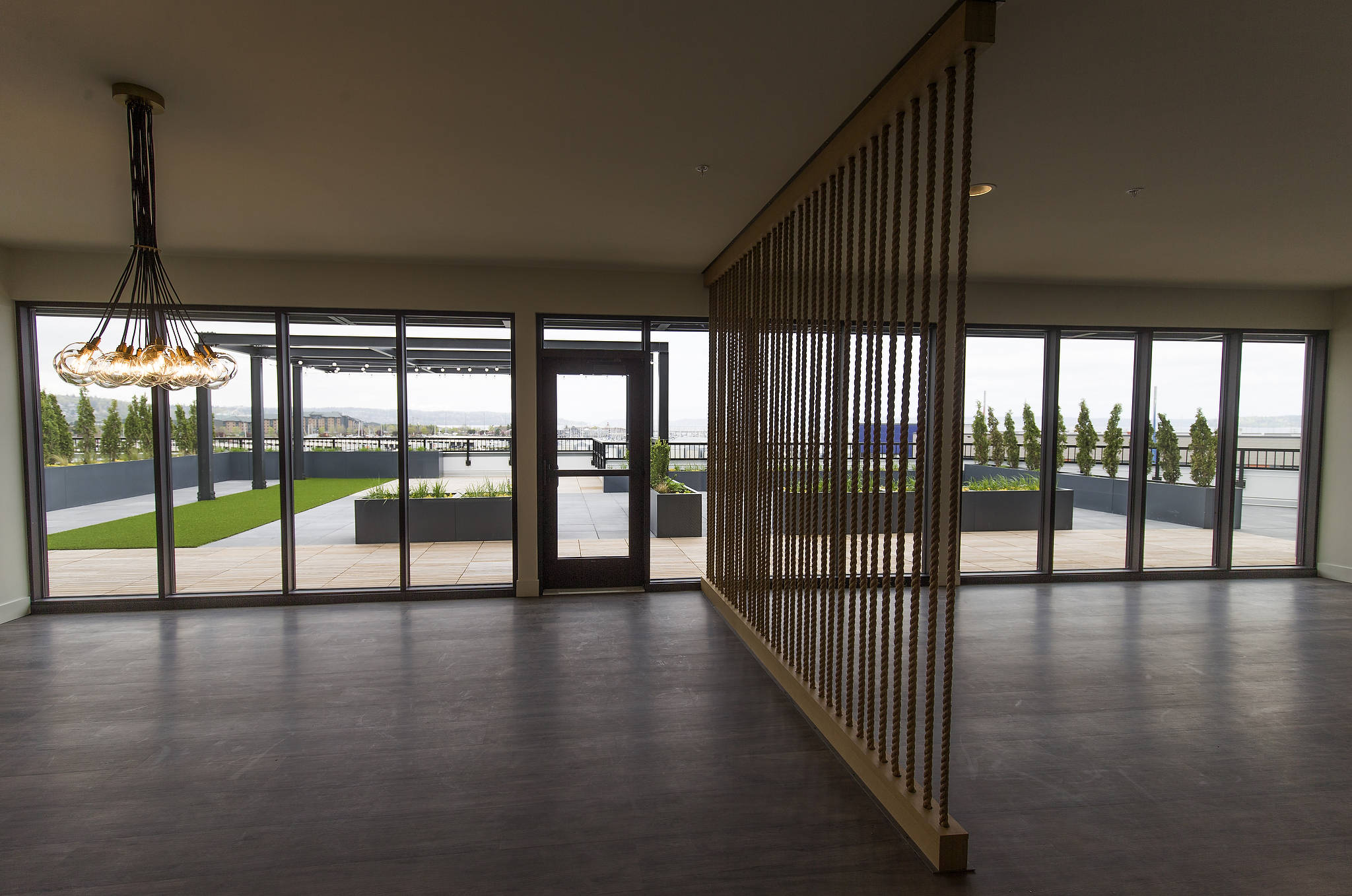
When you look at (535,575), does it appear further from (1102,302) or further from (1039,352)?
(1102,302)

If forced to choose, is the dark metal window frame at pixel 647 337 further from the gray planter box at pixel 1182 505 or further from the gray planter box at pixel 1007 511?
the gray planter box at pixel 1182 505

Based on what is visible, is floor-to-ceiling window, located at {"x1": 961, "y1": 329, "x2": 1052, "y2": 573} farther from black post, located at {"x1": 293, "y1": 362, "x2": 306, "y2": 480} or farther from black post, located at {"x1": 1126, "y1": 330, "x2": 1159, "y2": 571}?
black post, located at {"x1": 293, "y1": 362, "x2": 306, "y2": 480}

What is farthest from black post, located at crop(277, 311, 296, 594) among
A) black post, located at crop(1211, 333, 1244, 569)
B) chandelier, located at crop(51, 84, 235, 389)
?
black post, located at crop(1211, 333, 1244, 569)

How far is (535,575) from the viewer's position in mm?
5797

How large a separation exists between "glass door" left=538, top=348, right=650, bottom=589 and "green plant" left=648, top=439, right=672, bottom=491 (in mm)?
309

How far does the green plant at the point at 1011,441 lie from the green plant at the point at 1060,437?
0.36 metres

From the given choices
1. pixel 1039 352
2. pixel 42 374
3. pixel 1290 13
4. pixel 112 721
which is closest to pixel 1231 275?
pixel 1039 352

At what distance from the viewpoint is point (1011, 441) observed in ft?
21.7

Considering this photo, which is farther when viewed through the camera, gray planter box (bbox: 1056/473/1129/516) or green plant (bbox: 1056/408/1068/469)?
gray planter box (bbox: 1056/473/1129/516)

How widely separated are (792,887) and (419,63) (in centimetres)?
318

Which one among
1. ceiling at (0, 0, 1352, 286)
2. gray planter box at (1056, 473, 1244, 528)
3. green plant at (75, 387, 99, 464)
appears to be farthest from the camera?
gray planter box at (1056, 473, 1244, 528)

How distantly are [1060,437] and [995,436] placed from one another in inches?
22.8

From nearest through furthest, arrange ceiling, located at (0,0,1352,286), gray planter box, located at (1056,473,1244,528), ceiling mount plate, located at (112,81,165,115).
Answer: ceiling, located at (0,0,1352,286) → ceiling mount plate, located at (112,81,165,115) → gray planter box, located at (1056,473,1244,528)

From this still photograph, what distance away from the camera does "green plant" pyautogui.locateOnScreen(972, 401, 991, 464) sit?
672 cm
